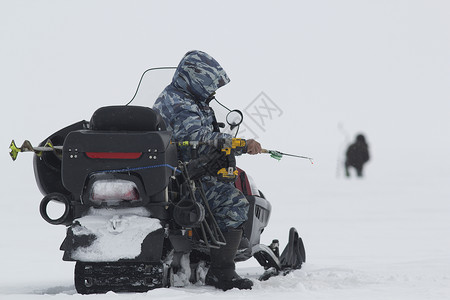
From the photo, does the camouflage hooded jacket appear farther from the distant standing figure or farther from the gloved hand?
the distant standing figure

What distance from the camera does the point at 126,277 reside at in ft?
12.9

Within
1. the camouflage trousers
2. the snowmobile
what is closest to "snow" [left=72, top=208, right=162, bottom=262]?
the snowmobile

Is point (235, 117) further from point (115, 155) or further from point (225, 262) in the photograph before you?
point (115, 155)

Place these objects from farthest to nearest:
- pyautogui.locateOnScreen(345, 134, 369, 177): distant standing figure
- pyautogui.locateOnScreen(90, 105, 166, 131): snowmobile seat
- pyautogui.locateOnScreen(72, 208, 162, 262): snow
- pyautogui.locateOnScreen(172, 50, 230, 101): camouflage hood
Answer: pyautogui.locateOnScreen(345, 134, 369, 177): distant standing figure < pyautogui.locateOnScreen(172, 50, 230, 101): camouflage hood < pyautogui.locateOnScreen(90, 105, 166, 131): snowmobile seat < pyautogui.locateOnScreen(72, 208, 162, 262): snow

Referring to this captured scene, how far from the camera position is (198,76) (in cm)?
467

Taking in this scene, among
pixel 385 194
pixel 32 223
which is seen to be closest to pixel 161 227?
pixel 32 223

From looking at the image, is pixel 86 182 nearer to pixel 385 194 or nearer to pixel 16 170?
pixel 385 194

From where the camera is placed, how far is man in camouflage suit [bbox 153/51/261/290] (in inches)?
177

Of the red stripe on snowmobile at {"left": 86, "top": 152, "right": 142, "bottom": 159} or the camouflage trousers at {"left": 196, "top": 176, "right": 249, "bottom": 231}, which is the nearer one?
the red stripe on snowmobile at {"left": 86, "top": 152, "right": 142, "bottom": 159}

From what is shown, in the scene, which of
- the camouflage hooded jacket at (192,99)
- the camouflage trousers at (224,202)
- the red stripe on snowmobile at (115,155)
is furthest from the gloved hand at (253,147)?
the red stripe on snowmobile at (115,155)

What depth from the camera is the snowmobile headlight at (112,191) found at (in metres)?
3.89

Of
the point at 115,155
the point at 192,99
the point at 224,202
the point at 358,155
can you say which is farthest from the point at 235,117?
the point at 358,155

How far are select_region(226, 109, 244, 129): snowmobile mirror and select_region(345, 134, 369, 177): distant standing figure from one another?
15.6 m

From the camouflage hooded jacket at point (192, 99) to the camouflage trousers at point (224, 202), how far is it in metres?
0.22
